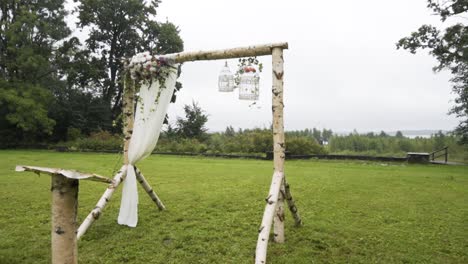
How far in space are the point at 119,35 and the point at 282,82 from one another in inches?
1036

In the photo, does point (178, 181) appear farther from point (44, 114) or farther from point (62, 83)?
point (62, 83)

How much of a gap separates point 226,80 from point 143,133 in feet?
4.81

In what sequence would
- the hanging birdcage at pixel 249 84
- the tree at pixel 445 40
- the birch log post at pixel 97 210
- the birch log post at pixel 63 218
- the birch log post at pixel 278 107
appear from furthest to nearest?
the tree at pixel 445 40, the hanging birdcage at pixel 249 84, the birch log post at pixel 97 210, the birch log post at pixel 278 107, the birch log post at pixel 63 218

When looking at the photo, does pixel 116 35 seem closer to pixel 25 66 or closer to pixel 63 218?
pixel 25 66

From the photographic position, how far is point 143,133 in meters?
Answer: 4.67

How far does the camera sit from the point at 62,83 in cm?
2683

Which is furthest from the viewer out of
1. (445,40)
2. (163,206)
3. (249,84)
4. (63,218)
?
(445,40)

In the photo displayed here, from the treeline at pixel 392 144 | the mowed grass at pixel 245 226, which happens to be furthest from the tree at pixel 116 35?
the mowed grass at pixel 245 226

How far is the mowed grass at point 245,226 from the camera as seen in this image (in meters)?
3.68

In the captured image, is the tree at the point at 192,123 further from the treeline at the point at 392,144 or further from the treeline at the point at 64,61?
the treeline at the point at 392,144

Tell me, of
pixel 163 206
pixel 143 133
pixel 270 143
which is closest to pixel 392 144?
pixel 270 143

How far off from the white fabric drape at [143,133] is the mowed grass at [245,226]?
31 centimetres

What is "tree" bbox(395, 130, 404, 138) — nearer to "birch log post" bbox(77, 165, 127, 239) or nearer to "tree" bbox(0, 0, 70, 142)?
"birch log post" bbox(77, 165, 127, 239)

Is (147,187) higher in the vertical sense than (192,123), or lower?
lower
